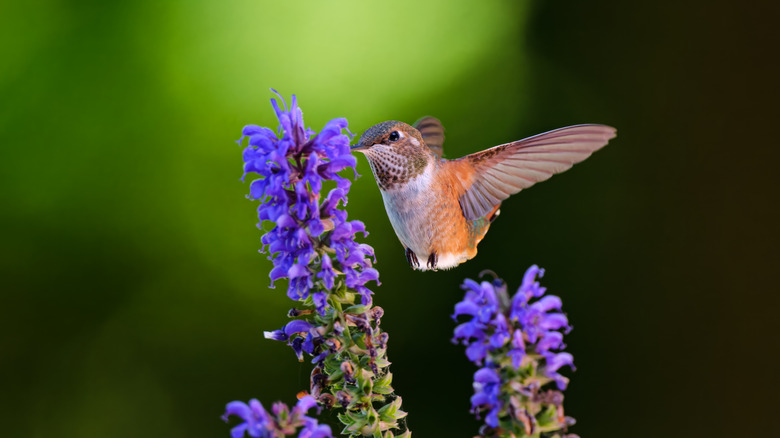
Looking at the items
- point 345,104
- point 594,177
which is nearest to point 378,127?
point 345,104

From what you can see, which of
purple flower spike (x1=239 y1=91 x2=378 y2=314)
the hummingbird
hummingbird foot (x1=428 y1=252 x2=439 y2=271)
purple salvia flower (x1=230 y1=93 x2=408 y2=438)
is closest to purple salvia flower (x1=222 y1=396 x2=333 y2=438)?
purple salvia flower (x1=230 y1=93 x2=408 y2=438)

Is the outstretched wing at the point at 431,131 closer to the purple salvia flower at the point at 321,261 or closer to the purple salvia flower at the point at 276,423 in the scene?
the purple salvia flower at the point at 321,261

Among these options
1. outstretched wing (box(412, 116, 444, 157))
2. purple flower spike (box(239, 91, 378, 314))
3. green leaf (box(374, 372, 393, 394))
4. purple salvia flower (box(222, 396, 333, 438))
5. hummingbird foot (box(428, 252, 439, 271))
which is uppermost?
outstretched wing (box(412, 116, 444, 157))

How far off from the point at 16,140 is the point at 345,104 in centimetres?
246

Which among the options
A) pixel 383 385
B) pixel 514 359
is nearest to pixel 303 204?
pixel 383 385

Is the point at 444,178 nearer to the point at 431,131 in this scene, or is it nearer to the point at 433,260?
the point at 433,260

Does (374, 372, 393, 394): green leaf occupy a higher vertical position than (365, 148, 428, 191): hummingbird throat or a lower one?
lower

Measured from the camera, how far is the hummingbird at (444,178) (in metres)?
2.96

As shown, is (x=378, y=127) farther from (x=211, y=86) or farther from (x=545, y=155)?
(x=211, y=86)

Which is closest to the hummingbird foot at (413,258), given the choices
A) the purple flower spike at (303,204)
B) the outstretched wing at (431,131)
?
the outstretched wing at (431,131)

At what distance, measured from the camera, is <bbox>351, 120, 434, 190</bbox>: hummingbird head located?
2.99 m

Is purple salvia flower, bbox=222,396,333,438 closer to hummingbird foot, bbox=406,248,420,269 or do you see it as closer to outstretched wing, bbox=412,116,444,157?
hummingbird foot, bbox=406,248,420,269

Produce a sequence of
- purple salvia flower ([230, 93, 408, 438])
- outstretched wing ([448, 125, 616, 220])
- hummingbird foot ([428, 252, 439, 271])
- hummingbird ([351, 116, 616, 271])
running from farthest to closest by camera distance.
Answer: hummingbird foot ([428, 252, 439, 271])
hummingbird ([351, 116, 616, 271])
outstretched wing ([448, 125, 616, 220])
purple salvia flower ([230, 93, 408, 438])

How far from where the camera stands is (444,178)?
3277 mm
